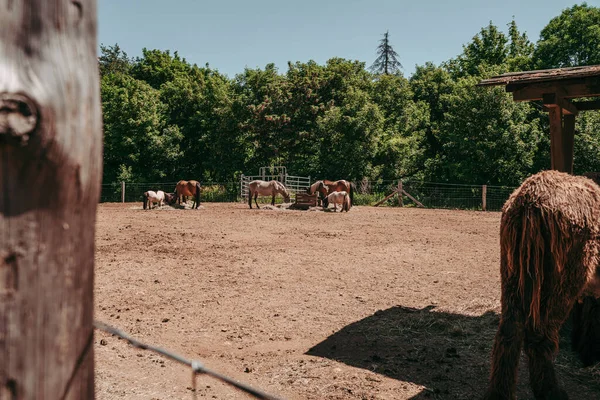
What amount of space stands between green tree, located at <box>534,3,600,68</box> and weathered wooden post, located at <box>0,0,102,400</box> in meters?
35.3

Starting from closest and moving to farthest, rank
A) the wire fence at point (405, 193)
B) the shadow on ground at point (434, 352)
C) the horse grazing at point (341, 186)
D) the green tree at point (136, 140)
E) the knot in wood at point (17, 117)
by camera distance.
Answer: the knot in wood at point (17, 117) → the shadow on ground at point (434, 352) → the horse grazing at point (341, 186) → the wire fence at point (405, 193) → the green tree at point (136, 140)

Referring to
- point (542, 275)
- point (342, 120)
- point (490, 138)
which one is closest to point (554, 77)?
point (542, 275)

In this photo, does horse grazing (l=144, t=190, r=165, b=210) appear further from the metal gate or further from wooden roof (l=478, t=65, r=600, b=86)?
wooden roof (l=478, t=65, r=600, b=86)

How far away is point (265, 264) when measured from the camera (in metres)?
7.98

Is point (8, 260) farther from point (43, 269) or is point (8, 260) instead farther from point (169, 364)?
point (169, 364)

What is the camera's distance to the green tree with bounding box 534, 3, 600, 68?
29.8 metres

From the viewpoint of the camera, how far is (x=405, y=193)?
79.3 feet

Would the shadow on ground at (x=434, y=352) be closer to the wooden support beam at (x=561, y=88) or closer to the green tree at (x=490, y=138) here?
the wooden support beam at (x=561, y=88)

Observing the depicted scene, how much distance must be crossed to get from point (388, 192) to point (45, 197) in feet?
88.0

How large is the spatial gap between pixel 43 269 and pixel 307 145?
31.1m

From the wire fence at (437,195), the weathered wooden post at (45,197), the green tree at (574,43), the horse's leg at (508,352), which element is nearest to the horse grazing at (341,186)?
the wire fence at (437,195)

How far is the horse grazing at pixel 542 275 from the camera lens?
2.95 metres

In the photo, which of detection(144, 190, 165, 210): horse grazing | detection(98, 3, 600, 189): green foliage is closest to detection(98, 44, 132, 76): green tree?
detection(98, 3, 600, 189): green foliage

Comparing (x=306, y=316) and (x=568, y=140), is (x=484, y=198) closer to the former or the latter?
(x=568, y=140)
